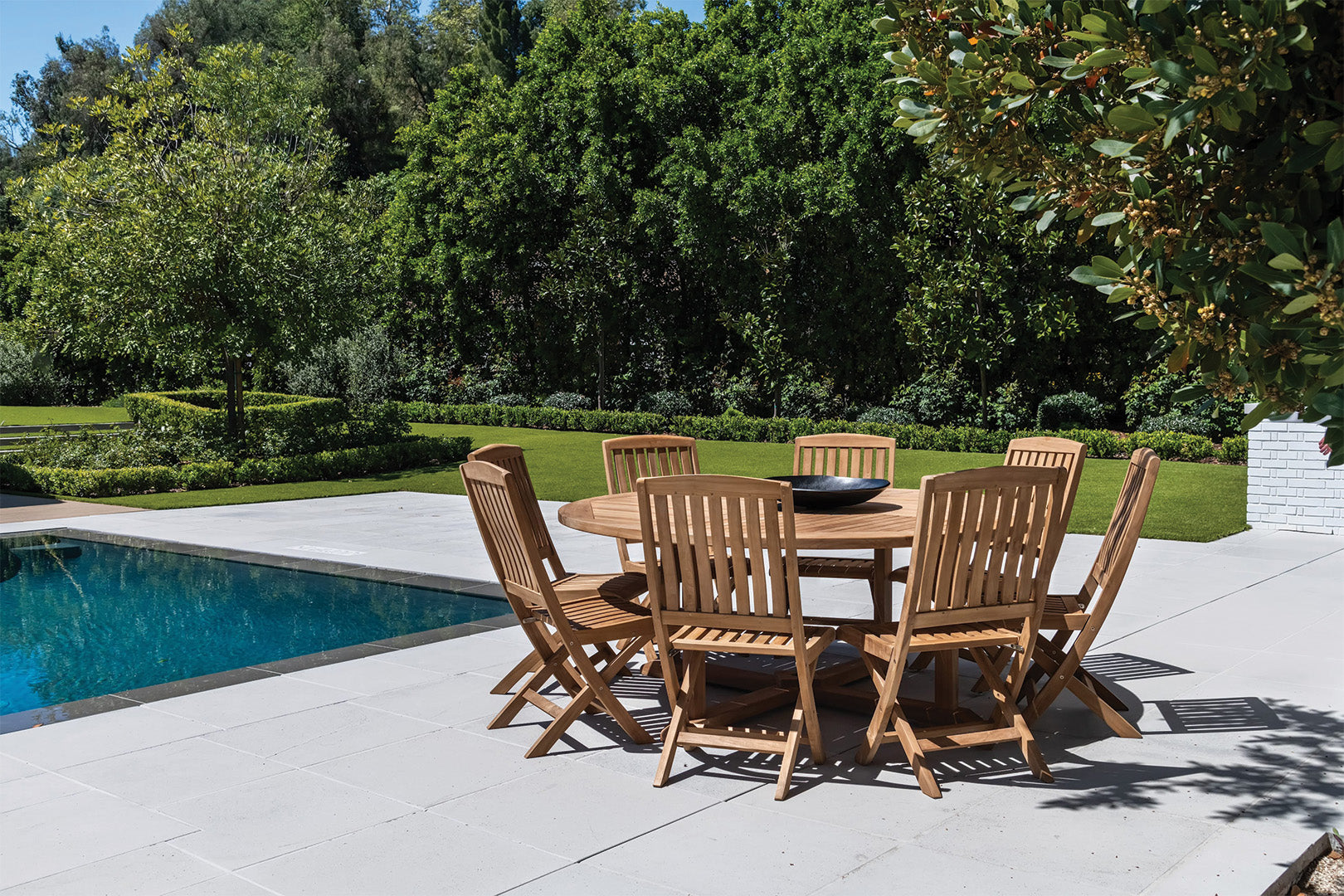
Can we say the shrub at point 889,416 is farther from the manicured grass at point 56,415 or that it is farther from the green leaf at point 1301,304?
the green leaf at point 1301,304

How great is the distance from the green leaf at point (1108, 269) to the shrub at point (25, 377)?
31.6 metres

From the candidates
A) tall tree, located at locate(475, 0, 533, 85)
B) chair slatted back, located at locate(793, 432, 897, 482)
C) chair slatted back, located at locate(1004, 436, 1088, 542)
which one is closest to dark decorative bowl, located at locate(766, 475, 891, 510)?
chair slatted back, located at locate(1004, 436, 1088, 542)

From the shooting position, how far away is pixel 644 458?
20.0 ft

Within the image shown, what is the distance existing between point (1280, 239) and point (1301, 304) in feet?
0.43

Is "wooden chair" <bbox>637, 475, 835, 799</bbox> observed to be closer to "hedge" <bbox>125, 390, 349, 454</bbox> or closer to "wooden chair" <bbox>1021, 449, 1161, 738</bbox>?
"wooden chair" <bbox>1021, 449, 1161, 738</bbox>

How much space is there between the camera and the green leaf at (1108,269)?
2408mm

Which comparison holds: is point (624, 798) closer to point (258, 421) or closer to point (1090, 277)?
point (1090, 277)

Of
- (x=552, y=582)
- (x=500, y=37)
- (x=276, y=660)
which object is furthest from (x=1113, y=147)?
(x=500, y=37)

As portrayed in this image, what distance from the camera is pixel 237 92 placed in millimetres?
17891

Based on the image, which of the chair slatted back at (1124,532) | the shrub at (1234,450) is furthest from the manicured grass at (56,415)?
the chair slatted back at (1124,532)

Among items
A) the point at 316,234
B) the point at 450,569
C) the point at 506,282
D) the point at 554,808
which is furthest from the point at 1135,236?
the point at 506,282

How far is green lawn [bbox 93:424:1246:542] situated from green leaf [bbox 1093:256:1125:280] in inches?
321

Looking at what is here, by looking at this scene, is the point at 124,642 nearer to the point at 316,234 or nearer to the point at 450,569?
the point at 450,569

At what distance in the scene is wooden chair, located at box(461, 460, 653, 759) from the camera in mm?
4266
